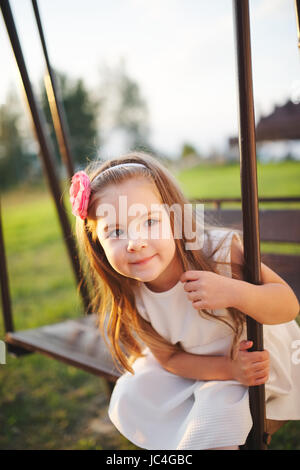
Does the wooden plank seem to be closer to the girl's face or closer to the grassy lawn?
the grassy lawn

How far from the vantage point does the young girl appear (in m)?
0.88

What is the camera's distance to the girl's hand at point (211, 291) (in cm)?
84

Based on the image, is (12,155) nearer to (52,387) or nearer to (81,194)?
(52,387)

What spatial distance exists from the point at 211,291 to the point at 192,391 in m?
0.33

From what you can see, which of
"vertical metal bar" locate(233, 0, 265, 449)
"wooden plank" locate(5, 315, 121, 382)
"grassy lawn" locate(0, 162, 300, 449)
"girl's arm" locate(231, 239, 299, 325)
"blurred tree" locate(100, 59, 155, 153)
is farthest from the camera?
"blurred tree" locate(100, 59, 155, 153)

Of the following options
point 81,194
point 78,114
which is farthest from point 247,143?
point 78,114

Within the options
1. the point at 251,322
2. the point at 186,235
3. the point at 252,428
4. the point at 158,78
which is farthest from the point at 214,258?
the point at 158,78

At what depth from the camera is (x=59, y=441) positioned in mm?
1674

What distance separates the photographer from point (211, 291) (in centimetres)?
85

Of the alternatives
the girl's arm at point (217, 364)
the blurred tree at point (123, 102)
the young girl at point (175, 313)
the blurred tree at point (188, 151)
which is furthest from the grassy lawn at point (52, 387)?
the blurred tree at point (123, 102)

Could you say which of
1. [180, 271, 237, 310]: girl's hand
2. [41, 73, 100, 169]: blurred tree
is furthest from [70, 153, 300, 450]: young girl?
[41, 73, 100, 169]: blurred tree

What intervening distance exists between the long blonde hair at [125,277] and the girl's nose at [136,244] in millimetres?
160

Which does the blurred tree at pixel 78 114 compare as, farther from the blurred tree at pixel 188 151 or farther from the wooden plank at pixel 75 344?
the wooden plank at pixel 75 344

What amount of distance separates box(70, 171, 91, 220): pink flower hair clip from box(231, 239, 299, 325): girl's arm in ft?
1.31
